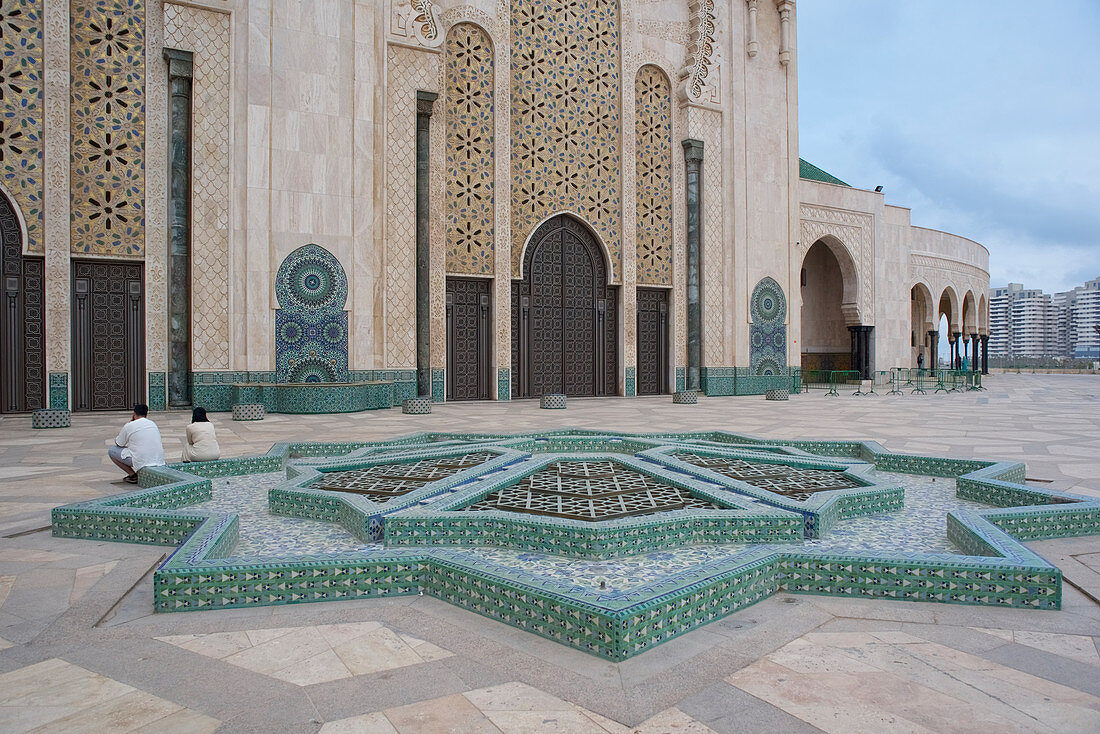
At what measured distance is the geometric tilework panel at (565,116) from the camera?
40.5 ft

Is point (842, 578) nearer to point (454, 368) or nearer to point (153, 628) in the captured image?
point (153, 628)

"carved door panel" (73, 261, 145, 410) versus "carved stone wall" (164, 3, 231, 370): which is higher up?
"carved stone wall" (164, 3, 231, 370)

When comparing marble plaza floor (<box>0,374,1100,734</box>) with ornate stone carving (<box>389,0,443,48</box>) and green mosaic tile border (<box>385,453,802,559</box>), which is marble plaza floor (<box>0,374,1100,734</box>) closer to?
green mosaic tile border (<box>385,453,802,559</box>)

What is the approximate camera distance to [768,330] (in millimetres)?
14734

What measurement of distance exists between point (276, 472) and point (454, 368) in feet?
22.2

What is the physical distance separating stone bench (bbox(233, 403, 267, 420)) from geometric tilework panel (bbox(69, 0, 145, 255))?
2729 millimetres

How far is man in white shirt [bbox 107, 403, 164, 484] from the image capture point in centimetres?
447

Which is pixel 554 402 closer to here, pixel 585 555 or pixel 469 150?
pixel 469 150

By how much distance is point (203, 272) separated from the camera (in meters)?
9.66

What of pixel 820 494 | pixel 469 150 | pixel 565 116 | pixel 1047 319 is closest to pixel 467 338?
pixel 469 150

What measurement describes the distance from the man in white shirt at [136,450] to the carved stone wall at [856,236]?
54.4 feet

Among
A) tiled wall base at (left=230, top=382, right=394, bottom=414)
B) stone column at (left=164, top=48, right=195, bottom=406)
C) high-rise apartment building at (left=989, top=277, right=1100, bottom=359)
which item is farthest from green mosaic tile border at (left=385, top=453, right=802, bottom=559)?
high-rise apartment building at (left=989, top=277, right=1100, bottom=359)

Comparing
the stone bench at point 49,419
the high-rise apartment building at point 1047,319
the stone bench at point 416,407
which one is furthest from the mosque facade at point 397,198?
the high-rise apartment building at point 1047,319

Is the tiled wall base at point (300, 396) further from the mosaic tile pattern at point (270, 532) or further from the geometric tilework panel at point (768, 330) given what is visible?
the geometric tilework panel at point (768, 330)
